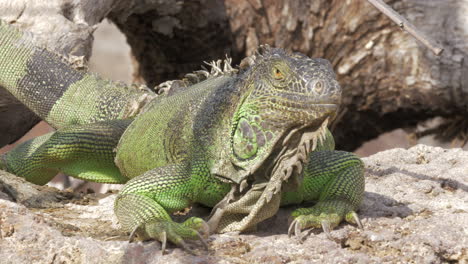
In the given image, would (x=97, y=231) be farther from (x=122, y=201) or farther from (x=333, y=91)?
(x=333, y=91)

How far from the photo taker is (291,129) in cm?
362

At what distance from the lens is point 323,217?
12.8 feet

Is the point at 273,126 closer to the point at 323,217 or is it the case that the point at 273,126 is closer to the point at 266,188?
the point at 266,188

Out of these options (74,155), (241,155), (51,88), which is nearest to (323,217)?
(241,155)

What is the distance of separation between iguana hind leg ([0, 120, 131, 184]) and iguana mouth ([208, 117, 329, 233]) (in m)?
1.92

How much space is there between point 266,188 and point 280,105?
50 cm

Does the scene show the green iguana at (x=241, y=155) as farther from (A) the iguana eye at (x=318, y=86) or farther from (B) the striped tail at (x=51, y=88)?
(B) the striped tail at (x=51, y=88)

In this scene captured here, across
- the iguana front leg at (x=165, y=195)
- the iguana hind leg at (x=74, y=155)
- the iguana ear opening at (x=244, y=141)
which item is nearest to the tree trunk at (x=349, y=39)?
the iguana hind leg at (x=74, y=155)

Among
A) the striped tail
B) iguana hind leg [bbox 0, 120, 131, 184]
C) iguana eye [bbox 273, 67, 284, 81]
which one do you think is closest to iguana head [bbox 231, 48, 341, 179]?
iguana eye [bbox 273, 67, 284, 81]

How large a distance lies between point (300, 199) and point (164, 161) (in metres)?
1.01

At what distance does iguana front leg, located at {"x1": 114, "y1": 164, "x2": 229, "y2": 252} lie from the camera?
387 cm

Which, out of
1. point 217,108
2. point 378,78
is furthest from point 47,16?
point 378,78

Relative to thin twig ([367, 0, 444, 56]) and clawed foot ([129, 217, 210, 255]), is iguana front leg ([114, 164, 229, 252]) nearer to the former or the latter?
clawed foot ([129, 217, 210, 255])

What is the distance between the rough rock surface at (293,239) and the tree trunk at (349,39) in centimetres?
307
